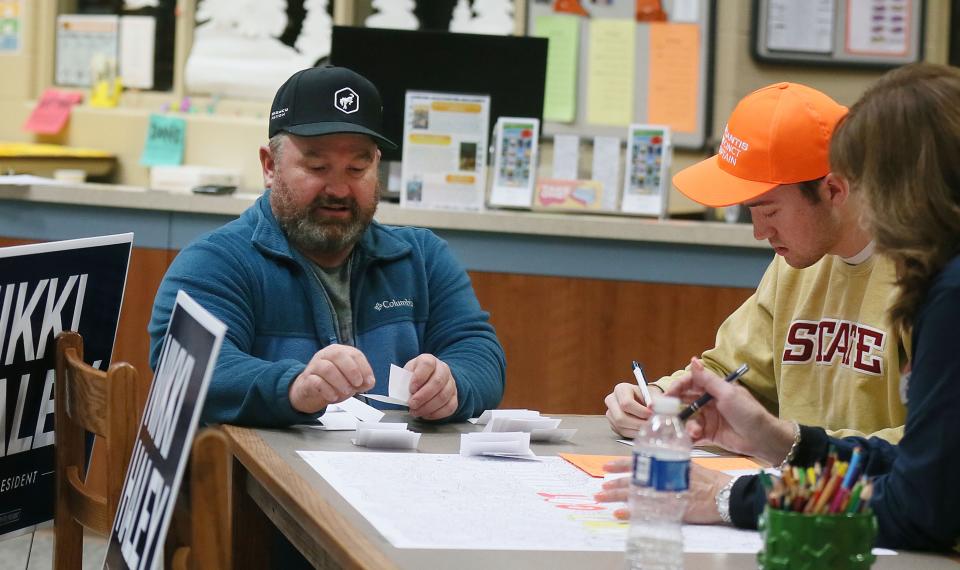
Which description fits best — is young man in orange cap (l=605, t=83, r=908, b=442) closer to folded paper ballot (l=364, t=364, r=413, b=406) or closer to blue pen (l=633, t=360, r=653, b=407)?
blue pen (l=633, t=360, r=653, b=407)

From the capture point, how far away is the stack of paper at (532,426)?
204 cm

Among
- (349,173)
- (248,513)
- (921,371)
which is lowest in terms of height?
(248,513)

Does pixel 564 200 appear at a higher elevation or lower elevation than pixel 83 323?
higher

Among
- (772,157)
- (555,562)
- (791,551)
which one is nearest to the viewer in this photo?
(791,551)

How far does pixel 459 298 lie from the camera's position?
2469mm

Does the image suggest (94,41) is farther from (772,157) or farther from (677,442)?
(677,442)

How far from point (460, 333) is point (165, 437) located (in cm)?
108

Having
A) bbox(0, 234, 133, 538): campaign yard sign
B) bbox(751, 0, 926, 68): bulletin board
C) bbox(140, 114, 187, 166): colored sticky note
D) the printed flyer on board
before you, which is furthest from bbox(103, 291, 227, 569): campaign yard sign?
bbox(751, 0, 926, 68): bulletin board

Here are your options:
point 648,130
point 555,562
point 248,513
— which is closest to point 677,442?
point 555,562

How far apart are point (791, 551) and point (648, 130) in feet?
8.74

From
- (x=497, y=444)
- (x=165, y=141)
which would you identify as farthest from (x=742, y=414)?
(x=165, y=141)

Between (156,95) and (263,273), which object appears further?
(156,95)

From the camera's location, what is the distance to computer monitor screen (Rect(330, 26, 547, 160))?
12.1ft

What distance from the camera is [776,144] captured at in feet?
6.76
